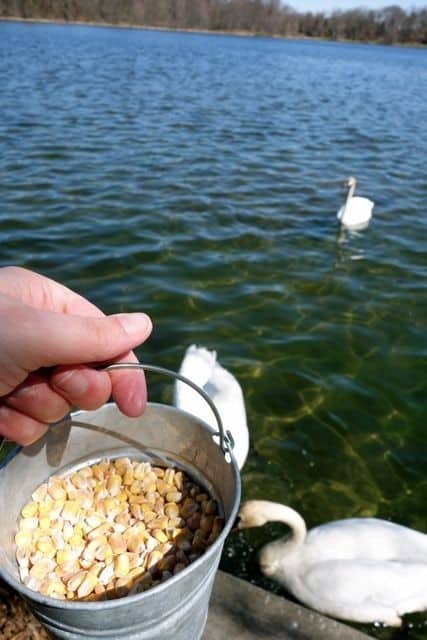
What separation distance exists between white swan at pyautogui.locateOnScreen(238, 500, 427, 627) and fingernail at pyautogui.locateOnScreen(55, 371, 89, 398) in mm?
1669

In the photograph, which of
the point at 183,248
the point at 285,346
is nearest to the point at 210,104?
the point at 183,248

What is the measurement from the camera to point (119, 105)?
51.1 feet

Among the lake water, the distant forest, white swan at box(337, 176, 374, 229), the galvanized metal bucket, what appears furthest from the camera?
the distant forest

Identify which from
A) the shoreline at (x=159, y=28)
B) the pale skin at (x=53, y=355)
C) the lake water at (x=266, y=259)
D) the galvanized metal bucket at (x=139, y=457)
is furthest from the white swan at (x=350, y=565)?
the shoreline at (x=159, y=28)

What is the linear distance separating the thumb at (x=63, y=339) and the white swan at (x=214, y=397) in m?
1.72

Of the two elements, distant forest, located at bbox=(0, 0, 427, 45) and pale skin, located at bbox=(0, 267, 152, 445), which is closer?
pale skin, located at bbox=(0, 267, 152, 445)

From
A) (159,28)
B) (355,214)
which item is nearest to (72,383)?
(355,214)

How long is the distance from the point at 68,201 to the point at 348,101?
1429cm

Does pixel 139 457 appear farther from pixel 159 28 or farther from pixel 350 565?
pixel 159 28

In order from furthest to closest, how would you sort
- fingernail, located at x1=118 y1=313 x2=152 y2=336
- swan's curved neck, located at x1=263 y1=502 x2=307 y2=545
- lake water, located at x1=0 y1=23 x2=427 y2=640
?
lake water, located at x1=0 y1=23 x2=427 y2=640 < swan's curved neck, located at x1=263 y1=502 x2=307 y2=545 < fingernail, located at x1=118 y1=313 x2=152 y2=336

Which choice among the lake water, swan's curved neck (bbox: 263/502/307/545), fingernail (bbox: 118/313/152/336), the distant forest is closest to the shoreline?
the distant forest

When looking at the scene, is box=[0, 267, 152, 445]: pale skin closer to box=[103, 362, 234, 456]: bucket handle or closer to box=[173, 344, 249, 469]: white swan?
box=[103, 362, 234, 456]: bucket handle

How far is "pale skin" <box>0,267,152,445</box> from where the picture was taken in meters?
1.57

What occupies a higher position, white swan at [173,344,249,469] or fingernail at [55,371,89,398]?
fingernail at [55,371,89,398]
